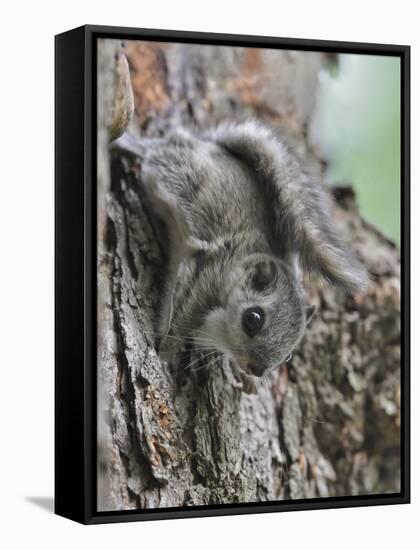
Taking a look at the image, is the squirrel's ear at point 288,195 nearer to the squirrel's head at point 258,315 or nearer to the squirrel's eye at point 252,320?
the squirrel's head at point 258,315

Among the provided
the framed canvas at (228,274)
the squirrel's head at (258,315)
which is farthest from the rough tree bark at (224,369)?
the squirrel's head at (258,315)

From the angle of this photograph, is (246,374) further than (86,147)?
Yes

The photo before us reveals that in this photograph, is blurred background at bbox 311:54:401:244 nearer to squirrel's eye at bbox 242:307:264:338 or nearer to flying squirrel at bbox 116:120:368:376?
flying squirrel at bbox 116:120:368:376

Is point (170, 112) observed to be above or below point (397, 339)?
above

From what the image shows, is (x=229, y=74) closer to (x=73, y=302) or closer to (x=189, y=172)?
(x=189, y=172)

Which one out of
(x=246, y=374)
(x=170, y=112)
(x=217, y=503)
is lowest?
(x=217, y=503)

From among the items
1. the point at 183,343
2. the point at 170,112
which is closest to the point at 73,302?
the point at 183,343

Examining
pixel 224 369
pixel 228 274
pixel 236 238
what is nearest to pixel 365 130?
pixel 236 238

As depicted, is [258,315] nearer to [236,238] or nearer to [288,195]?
[236,238]

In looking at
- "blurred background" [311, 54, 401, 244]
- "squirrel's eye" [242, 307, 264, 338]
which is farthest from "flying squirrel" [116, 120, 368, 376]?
"blurred background" [311, 54, 401, 244]
